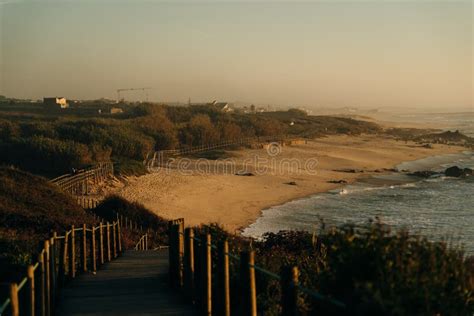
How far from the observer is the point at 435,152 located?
70.3m

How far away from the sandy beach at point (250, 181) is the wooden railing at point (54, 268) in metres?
12.2

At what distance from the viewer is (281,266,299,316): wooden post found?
229 inches

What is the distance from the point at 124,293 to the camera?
9805 mm

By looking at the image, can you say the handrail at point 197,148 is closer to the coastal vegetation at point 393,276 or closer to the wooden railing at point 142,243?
the wooden railing at point 142,243

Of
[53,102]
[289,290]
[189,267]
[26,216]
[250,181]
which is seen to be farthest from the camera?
[53,102]

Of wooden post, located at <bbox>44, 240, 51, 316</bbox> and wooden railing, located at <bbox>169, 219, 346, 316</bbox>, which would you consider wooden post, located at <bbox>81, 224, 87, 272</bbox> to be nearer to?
wooden railing, located at <bbox>169, 219, 346, 316</bbox>

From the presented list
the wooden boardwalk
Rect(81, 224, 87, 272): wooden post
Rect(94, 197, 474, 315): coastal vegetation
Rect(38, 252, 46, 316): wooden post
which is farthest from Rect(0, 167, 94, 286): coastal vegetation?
Rect(94, 197, 474, 315): coastal vegetation

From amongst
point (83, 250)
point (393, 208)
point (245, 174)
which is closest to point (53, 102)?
point (245, 174)

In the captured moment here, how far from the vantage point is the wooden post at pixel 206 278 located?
26.2 ft

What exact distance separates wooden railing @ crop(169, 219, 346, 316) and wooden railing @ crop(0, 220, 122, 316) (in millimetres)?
1817

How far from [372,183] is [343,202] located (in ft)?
33.5

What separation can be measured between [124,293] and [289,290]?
181 inches

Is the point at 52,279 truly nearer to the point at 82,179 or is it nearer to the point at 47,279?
the point at 47,279

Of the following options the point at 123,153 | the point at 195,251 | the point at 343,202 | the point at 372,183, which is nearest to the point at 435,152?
the point at 372,183
